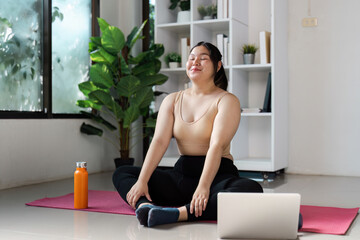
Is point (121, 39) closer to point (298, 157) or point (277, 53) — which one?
point (277, 53)

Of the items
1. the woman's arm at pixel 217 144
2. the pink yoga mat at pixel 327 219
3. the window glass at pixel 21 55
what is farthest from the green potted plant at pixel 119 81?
the pink yoga mat at pixel 327 219

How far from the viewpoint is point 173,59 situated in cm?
447

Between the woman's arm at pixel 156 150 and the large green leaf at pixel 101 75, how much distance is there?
1.62 meters

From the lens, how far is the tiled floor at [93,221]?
204 cm

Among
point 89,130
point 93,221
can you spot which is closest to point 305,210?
point 93,221

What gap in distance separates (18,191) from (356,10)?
3054 mm

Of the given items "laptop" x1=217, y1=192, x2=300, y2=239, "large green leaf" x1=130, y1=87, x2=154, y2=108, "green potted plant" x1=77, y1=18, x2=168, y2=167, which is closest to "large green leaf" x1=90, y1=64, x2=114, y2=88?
"green potted plant" x1=77, y1=18, x2=168, y2=167

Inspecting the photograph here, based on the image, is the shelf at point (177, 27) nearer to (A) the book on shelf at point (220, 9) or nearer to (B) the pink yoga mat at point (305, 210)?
(A) the book on shelf at point (220, 9)

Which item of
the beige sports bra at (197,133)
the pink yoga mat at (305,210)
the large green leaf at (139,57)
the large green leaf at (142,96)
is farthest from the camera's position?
the large green leaf at (139,57)

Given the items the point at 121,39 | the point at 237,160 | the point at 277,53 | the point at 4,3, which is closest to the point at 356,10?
the point at 277,53

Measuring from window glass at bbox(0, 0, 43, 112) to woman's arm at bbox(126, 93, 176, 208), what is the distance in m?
1.49

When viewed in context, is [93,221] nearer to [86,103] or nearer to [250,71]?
[86,103]

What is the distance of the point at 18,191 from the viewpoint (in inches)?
132

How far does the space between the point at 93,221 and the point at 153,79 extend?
2.12 m
